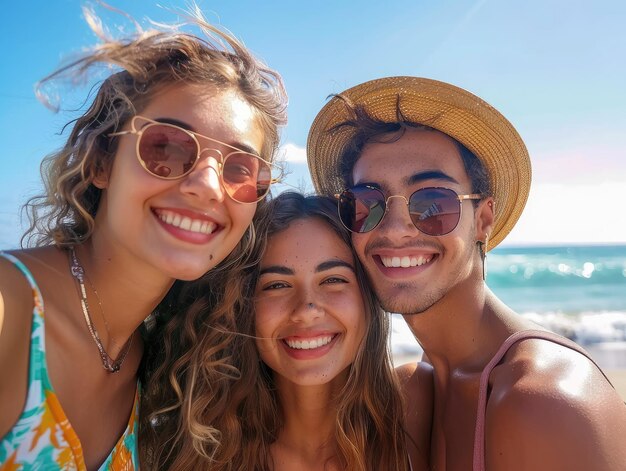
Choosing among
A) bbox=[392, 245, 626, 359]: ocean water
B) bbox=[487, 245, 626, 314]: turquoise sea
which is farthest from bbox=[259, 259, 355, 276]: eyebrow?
bbox=[487, 245, 626, 314]: turquoise sea

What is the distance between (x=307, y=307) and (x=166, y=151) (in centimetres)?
120

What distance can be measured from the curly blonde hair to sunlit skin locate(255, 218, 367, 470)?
25.2 inches

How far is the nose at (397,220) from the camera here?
121 inches

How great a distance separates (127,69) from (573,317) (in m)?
21.1

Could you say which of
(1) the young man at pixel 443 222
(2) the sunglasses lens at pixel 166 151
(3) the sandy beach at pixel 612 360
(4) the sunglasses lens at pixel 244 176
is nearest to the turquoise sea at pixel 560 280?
(3) the sandy beach at pixel 612 360

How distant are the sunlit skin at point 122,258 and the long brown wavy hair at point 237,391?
17.7 inches

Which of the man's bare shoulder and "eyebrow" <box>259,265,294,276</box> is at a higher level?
"eyebrow" <box>259,265,294,276</box>

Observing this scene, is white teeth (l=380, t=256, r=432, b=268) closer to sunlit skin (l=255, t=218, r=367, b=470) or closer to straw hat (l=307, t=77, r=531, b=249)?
sunlit skin (l=255, t=218, r=367, b=470)

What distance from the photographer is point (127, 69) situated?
2.38 metres

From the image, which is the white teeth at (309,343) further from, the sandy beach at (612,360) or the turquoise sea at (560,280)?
the turquoise sea at (560,280)

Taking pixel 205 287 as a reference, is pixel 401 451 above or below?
below

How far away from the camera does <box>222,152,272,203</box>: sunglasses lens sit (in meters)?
2.44

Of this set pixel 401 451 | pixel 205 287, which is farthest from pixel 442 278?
pixel 205 287

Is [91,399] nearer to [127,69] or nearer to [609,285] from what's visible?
[127,69]
